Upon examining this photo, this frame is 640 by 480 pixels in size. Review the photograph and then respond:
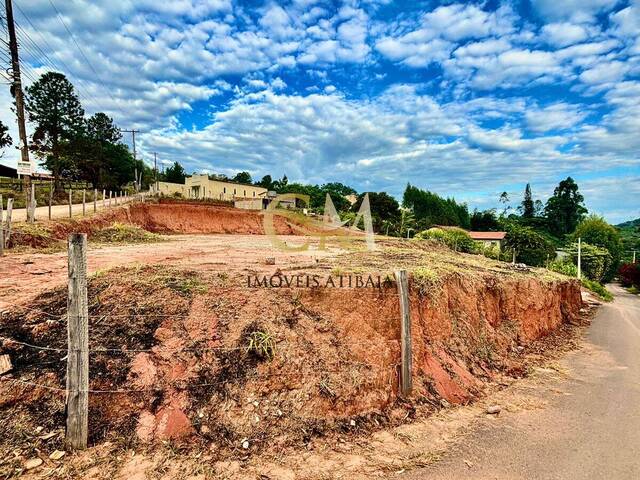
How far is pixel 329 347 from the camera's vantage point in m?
5.32

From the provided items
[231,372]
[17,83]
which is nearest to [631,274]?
[231,372]

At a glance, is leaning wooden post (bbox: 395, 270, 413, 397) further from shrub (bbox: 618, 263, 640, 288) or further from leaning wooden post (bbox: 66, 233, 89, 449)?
shrub (bbox: 618, 263, 640, 288)

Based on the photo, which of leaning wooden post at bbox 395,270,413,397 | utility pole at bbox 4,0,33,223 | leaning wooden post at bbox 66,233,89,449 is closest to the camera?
leaning wooden post at bbox 66,233,89,449

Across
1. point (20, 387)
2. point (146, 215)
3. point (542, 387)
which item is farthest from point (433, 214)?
point (20, 387)

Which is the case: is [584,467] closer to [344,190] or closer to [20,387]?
[20,387]

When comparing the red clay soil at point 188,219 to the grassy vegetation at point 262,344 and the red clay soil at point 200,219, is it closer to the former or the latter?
the red clay soil at point 200,219

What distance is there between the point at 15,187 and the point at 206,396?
103 ft

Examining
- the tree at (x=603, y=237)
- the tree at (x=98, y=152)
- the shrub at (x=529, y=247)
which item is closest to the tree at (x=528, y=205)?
the tree at (x=603, y=237)

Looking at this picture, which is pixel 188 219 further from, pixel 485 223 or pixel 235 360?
pixel 485 223

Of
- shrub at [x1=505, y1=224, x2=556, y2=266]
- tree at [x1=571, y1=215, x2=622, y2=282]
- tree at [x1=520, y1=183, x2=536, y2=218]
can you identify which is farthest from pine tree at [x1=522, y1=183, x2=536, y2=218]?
shrub at [x1=505, y1=224, x2=556, y2=266]

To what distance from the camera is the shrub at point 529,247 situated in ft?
111

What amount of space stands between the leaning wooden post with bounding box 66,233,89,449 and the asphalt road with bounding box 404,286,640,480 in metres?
3.28

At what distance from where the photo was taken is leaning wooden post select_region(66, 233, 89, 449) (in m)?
3.73

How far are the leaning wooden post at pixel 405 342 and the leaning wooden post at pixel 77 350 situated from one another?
3851 millimetres
